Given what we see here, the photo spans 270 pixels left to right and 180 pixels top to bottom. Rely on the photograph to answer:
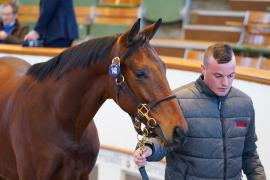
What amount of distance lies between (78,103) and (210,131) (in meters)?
0.60

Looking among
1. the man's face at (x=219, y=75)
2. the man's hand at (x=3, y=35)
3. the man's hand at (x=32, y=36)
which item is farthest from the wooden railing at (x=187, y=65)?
the man's face at (x=219, y=75)

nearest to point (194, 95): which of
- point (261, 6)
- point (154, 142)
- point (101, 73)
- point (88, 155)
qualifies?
point (154, 142)

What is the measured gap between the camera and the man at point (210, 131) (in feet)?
5.51

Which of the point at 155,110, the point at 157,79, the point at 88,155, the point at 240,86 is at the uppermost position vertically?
the point at 157,79

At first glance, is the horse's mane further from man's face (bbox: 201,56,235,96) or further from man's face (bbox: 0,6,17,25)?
man's face (bbox: 0,6,17,25)

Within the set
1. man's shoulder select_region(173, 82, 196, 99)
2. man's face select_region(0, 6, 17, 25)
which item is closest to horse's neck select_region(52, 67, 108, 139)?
man's shoulder select_region(173, 82, 196, 99)

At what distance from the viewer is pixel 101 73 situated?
187 cm

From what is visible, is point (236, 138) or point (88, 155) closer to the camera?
point (236, 138)

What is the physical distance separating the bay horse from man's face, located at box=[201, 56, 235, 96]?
15 cm

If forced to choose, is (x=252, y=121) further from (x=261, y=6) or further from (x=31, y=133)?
(x=261, y=6)

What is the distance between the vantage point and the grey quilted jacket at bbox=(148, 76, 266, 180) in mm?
1693

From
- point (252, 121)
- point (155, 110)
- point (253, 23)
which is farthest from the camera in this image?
point (253, 23)

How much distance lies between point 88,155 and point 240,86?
938 millimetres

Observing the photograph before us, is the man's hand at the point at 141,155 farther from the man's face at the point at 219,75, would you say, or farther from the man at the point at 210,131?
the man's face at the point at 219,75
